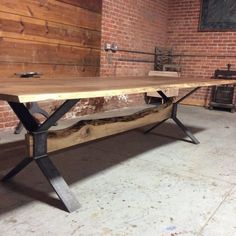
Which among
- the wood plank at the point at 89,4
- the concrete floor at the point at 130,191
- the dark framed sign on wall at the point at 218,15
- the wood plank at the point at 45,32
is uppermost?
the dark framed sign on wall at the point at 218,15

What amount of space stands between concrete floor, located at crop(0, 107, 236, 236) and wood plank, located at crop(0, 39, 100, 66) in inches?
35.4

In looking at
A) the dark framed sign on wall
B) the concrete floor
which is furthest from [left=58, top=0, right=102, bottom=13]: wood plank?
the dark framed sign on wall

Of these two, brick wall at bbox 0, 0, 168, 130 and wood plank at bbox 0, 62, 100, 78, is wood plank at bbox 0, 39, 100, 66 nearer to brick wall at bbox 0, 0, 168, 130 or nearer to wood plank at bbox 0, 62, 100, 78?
wood plank at bbox 0, 62, 100, 78

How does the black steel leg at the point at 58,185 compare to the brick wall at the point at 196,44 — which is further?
the brick wall at the point at 196,44

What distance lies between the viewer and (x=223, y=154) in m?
2.86

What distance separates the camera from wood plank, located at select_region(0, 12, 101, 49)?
3.00 metres

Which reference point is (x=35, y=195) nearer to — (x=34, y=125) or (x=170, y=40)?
Answer: (x=34, y=125)

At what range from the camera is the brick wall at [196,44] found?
231 inches

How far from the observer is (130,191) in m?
1.94

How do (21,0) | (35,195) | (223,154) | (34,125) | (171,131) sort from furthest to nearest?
(171,131) → (21,0) → (223,154) → (35,195) → (34,125)

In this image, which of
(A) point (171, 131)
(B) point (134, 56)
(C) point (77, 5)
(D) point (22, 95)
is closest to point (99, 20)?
(C) point (77, 5)

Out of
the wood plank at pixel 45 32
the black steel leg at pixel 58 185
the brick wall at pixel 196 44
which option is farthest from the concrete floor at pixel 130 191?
the brick wall at pixel 196 44

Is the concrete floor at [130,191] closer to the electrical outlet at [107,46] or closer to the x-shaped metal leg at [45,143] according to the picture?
the x-shaped metal leg at [45,143]

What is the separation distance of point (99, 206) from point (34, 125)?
24.8 inches
